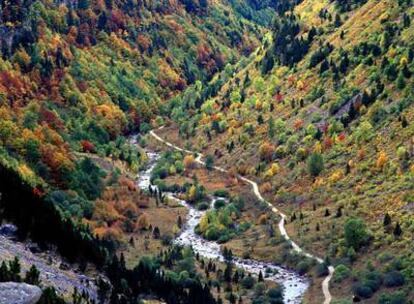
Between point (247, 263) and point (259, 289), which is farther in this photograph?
point (247, 263)

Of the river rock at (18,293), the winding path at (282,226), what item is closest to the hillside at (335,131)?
the winding path at (282,226)

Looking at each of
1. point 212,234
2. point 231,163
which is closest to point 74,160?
point 231,163

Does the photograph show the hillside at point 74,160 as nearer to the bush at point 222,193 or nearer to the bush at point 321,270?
the bush at point 222,193

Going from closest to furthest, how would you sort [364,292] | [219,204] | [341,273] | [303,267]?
[364,292] < [341,273] < [303,267] < [219,204]

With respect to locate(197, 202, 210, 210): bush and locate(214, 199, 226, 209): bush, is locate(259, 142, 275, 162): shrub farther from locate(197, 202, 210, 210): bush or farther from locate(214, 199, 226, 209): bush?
locate(197, 202, 210, 210): bush

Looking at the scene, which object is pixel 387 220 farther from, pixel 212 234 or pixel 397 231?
pixel 212 234

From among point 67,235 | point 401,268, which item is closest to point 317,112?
point 401,268
